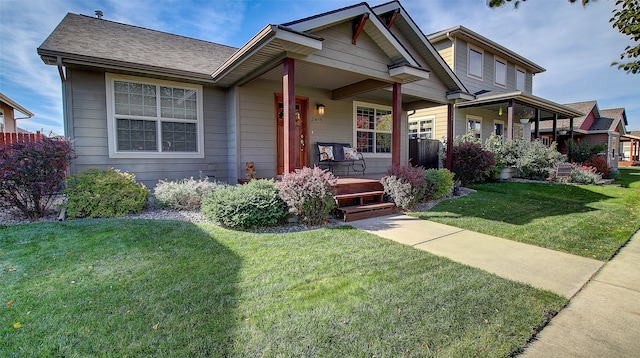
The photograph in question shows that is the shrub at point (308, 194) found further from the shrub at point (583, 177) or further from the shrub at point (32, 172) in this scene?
the shrub at point (583, 177)

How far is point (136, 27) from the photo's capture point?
8.03m

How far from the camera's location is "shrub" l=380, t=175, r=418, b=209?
235 inches

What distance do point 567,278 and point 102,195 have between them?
21.2 feet

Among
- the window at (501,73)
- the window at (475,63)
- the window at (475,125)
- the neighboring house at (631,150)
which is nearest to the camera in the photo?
the window at (475,63)

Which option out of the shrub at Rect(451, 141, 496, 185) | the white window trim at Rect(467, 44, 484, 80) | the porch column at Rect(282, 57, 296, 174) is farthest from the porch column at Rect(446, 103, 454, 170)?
the porch column at Rect(282, 57, 296, 174)

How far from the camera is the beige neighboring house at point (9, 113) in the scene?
1331 cm

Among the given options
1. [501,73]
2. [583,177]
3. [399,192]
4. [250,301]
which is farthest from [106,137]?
[501,73]

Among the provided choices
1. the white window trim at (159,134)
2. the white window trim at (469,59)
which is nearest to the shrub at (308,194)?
the white window trim at (159,134)

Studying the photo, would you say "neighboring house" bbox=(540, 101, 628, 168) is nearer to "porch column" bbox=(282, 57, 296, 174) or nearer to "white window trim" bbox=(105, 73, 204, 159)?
"porch column" bbox=(282, 57, 296, 174)

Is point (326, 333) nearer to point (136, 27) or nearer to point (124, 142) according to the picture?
point (124, 142)

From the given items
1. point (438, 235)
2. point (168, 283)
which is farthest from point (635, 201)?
point (168, 283)

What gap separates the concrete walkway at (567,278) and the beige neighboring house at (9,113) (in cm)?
1722

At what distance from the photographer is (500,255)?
350 centimetres

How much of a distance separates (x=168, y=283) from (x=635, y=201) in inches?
398
